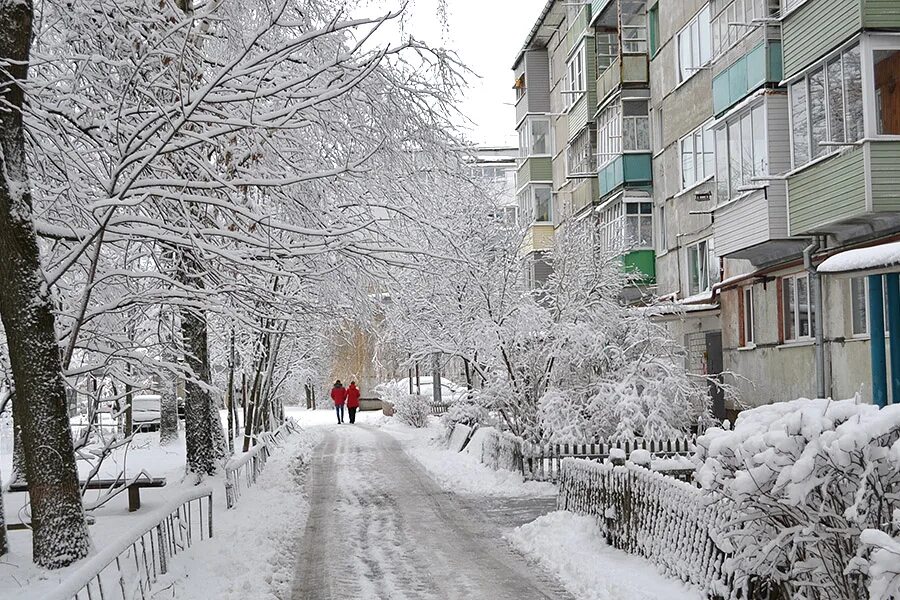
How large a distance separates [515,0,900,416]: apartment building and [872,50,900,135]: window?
A: 0.9 inches

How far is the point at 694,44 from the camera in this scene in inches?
1047

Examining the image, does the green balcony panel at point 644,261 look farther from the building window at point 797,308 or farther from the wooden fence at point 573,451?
the wooden fence at point 573,451

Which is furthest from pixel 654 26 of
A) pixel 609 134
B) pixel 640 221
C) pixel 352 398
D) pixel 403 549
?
pixel 403 549

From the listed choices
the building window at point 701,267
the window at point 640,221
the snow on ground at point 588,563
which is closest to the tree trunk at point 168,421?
the window at point 640,221

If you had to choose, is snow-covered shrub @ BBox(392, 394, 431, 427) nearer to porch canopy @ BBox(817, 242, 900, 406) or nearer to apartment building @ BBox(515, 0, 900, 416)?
apartment building @ BBox(515, 0, 900, 416)

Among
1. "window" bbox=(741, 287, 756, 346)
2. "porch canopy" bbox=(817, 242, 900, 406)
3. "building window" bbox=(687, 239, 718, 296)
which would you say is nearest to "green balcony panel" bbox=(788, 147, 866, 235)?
"porch canopy" bbox=(817, 242, 900, 406)

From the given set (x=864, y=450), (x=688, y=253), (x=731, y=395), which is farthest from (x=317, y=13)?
(x=688, y=253)

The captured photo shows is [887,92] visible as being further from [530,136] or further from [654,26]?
[530,136]

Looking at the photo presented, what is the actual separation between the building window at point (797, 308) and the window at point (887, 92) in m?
4.83

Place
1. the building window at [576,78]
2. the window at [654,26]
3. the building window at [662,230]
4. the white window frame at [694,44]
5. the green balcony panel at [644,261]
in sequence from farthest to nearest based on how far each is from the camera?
the building window at [576,78] < the green balcony panel at [644,261] < the window at [654,26] < the building window at [662,230] < the white window frame at [694,44]

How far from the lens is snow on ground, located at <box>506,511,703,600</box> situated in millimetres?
8609

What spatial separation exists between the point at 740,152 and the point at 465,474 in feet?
29.4

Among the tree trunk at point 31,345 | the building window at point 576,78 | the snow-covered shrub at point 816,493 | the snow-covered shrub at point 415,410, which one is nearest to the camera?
the snow-covered shrub at point 816,493

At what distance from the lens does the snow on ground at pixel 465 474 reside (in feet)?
55.4
